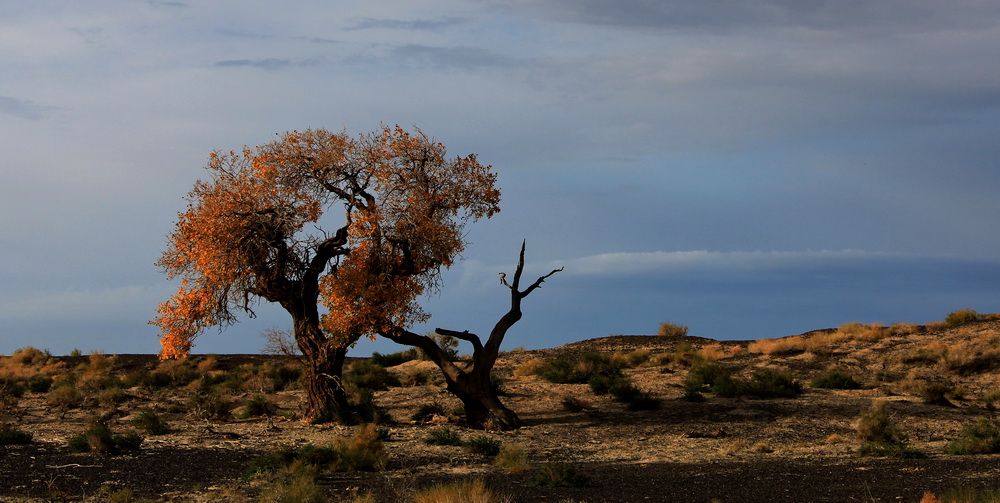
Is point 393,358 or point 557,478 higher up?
point 393,358

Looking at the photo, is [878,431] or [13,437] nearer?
[13,437]

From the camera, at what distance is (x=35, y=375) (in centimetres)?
3931

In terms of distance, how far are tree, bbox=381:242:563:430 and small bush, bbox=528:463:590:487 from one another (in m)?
8.05

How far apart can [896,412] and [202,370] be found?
27578mm

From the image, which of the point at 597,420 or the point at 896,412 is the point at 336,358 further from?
the point at 896,412

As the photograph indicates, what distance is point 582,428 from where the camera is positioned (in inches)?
946

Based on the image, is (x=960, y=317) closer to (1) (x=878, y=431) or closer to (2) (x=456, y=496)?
(1) (x=878, y=431)

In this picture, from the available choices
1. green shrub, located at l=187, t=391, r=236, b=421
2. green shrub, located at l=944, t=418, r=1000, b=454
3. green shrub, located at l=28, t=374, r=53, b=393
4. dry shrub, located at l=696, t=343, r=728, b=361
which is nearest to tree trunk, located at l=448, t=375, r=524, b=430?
green shrub, located at l=187, t=391, r=236, b=421

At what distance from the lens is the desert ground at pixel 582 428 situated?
14984mm

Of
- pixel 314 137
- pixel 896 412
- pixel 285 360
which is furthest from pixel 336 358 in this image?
pixel 285 360

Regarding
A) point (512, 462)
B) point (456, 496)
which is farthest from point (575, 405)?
point (456, 496)

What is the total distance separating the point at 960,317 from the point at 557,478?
33.4m

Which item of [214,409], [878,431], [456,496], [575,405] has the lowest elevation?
[878,431]

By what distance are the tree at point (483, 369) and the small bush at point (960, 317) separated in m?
26.0
